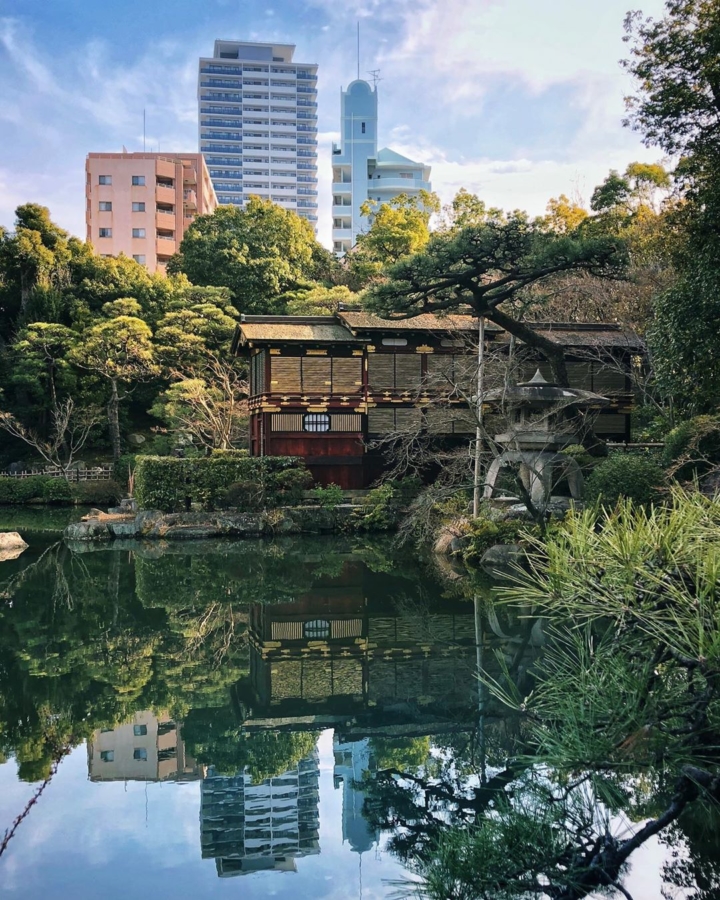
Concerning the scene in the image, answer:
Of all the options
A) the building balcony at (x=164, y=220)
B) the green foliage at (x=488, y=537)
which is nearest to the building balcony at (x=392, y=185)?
the building balcony at (x=164, y=220)

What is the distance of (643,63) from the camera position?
32.6ft

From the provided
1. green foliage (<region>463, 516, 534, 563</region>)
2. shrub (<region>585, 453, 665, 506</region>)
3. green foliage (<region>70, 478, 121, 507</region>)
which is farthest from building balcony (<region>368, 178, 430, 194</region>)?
shrub (<region>585, 453, 665, 506</region>)

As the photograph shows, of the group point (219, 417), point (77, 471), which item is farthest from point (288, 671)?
point (77, 471)

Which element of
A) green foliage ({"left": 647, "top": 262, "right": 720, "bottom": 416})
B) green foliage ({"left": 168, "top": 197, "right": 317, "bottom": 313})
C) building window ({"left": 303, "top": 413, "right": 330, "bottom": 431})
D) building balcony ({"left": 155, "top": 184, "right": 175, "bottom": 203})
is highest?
building balcony ({"left": 155, "top": 184, "right": 175, "bottom": 203})

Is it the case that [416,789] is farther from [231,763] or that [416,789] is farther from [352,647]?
[352,647]

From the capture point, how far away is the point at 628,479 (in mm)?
13570

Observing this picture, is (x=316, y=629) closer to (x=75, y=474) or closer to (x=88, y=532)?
(x=88, y=532)

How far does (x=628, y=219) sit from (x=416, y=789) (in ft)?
66.1

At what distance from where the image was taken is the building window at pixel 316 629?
31.7 feet

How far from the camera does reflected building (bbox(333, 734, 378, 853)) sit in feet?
15.0

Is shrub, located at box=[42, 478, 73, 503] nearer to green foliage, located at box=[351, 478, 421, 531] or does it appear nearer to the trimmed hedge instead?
the trimmed hedge

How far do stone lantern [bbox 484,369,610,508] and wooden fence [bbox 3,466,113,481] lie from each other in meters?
16.1

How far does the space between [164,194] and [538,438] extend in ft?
125

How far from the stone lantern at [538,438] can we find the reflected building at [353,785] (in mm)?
9964
